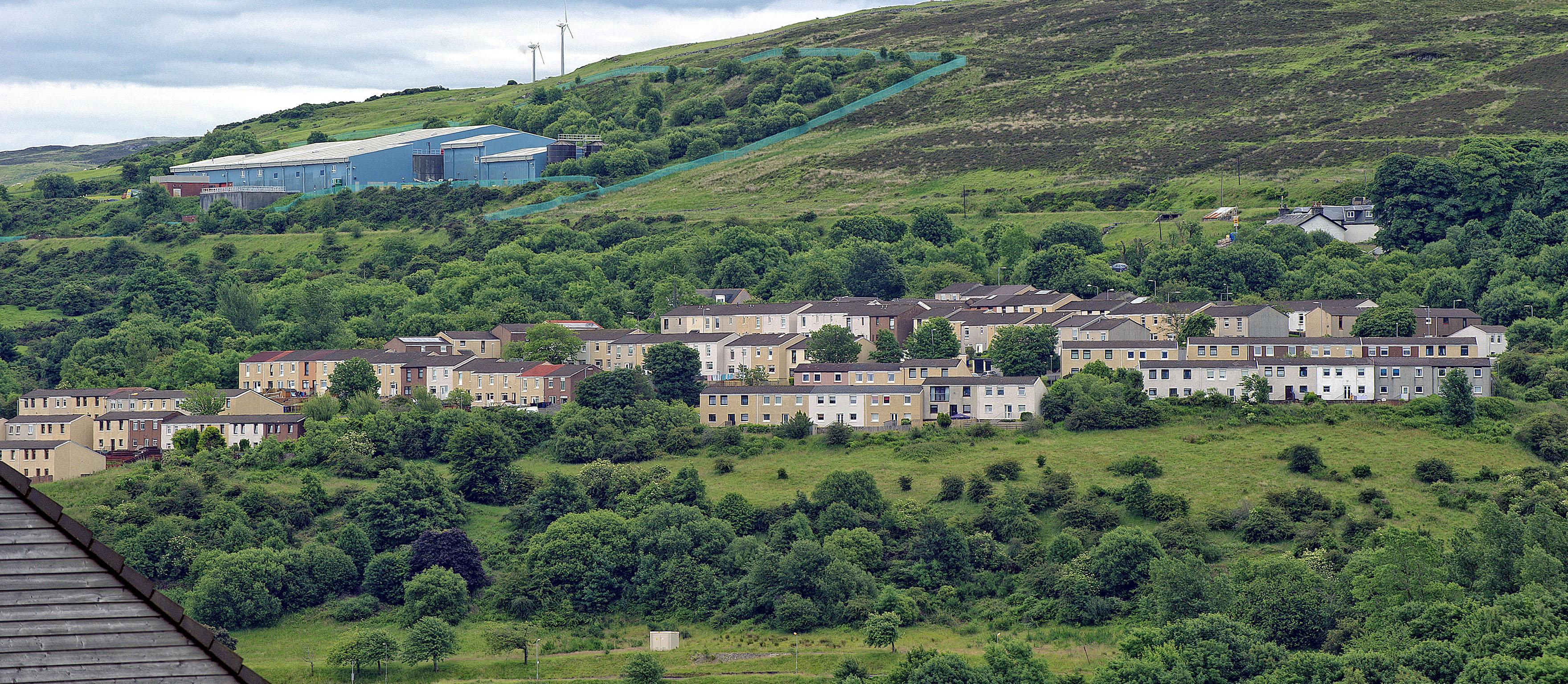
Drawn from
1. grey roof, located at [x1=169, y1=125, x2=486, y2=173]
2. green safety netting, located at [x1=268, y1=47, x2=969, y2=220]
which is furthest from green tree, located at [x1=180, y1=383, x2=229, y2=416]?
grey roof, located at [x1=169, y1=125, x2=486, y2=173]

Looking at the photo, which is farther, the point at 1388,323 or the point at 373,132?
the point at 373,132

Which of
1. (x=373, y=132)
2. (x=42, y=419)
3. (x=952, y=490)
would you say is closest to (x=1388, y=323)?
(x=952, y=490)

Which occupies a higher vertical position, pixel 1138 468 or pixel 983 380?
pixel 983 380

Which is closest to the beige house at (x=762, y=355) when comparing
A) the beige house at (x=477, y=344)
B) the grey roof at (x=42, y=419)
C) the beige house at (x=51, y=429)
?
the beige house at (x=477, y=344)

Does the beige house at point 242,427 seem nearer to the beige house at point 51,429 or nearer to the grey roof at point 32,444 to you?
the beige house at point 51,429

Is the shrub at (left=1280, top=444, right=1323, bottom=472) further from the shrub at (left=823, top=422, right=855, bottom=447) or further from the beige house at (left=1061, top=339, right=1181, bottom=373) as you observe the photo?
the shrub at (left=823, top=422, right=855, bottom=447)

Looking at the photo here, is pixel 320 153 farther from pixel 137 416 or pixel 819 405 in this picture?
pixel 819 405

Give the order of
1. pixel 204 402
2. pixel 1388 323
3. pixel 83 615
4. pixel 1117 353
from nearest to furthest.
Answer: pixel 83 615 < pixel 1388 323 < pixel 1117 353 < pixel 204 402
